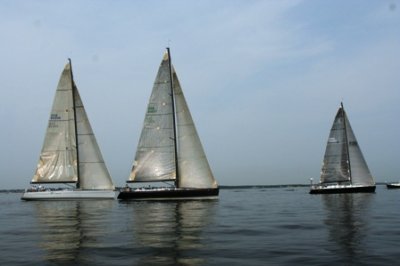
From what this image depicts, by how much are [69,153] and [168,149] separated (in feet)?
40.2

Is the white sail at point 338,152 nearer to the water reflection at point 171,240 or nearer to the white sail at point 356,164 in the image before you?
the white sail at point 356,164

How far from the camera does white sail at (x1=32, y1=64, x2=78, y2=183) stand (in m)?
54.8

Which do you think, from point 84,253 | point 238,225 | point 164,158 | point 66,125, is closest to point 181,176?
point 164,158

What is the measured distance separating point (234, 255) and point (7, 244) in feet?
29.3

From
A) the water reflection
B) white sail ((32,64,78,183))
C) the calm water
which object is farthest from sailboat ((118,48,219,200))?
the calm water

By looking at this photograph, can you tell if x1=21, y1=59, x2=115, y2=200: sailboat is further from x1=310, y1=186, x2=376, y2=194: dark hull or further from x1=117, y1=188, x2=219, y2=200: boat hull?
x1=310, y1=186, x2=376, y2=194: dark hull

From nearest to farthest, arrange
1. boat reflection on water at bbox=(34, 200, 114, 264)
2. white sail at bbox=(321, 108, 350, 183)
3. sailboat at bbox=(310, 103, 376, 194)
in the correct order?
1. boat reflection on water at bbox=(34, 200, 114, 264)
2. sailboat at bbox=(310, 103, 376, 194)
3. white sail at bbox=(321, 108, 350, 183)

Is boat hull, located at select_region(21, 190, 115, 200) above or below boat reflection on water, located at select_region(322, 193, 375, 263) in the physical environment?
above

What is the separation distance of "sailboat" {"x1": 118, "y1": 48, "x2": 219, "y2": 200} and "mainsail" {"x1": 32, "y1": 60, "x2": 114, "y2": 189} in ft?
15.9

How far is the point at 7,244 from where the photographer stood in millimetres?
18297

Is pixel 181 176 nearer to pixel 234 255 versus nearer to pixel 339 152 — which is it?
pixel 339 152

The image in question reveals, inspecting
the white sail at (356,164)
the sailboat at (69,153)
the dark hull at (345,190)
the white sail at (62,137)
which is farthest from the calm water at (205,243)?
the white sail at (356,164)

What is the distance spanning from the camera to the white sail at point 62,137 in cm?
5475

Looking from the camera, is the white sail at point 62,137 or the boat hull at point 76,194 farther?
the white sail at point 62,137
